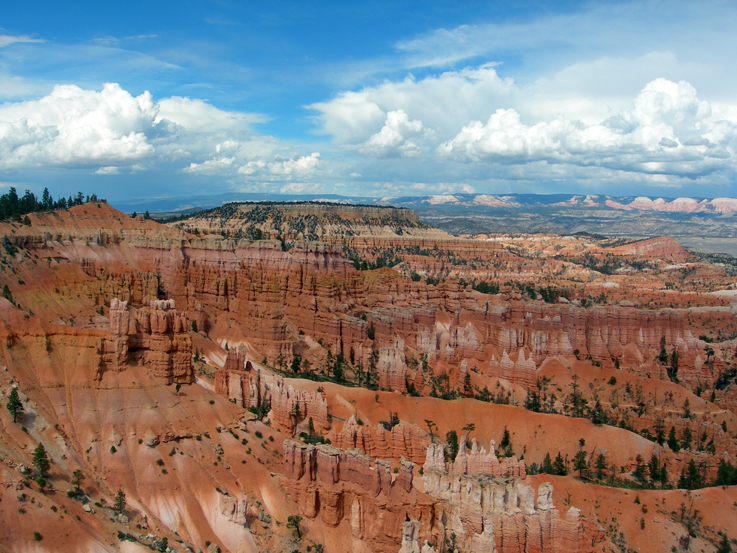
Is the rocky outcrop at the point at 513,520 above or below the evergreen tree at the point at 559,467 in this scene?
above

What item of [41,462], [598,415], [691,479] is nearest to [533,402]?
[598,415]

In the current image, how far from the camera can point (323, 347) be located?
241 ft

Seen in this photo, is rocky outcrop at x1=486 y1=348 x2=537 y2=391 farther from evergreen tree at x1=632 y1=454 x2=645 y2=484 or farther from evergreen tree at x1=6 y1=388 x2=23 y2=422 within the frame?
evergreen tree at x1=6 y1=388 x2=23 y2=422

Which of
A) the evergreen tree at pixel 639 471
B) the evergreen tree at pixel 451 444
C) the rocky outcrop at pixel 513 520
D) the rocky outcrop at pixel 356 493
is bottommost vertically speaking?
the evergreen tree at pixel 639 471

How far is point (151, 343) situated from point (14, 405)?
8.91m

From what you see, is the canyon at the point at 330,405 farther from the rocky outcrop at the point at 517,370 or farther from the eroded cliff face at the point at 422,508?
the rocky outcrop at the point at 517,370

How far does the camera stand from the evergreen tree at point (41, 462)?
2934 cm

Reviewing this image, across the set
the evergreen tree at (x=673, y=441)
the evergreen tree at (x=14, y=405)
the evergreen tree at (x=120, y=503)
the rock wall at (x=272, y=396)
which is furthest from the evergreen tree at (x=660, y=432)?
the evergreen tree at (x=14, y=405)

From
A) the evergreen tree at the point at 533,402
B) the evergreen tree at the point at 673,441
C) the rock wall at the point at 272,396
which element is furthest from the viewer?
the evergreen tree at the point at 533,402

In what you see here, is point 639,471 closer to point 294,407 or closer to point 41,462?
point 294,407

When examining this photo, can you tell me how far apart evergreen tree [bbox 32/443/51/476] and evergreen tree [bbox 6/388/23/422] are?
324 centimetres

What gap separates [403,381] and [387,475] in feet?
99.8

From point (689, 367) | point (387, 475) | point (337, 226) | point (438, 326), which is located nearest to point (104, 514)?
point (387, 475)

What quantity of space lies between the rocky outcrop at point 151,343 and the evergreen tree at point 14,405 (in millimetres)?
4804
